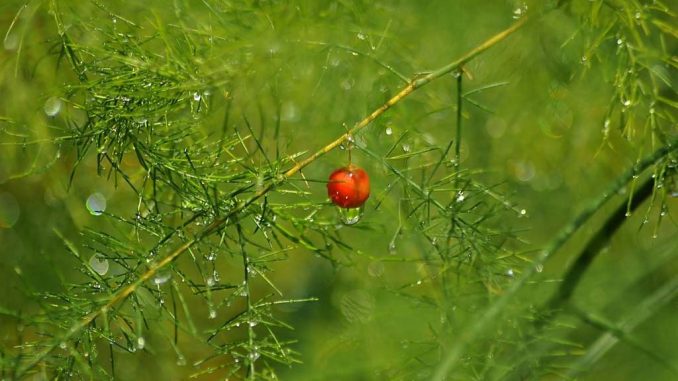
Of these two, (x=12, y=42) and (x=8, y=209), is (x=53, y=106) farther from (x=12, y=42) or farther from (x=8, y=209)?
(x=8, y=209)

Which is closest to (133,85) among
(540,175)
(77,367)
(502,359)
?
(77,367)

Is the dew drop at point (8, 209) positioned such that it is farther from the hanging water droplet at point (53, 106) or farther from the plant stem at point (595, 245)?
the plant stem at point (595, 245)

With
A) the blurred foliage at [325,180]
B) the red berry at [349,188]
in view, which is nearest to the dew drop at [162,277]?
the blurred foliage at [325,180]

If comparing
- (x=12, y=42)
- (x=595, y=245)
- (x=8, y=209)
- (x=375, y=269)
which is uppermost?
(x=12, y=42)

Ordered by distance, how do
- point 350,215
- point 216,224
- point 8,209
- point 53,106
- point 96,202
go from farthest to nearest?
point 8,209
point 96,202
point 53,106
point 350,215
point 216,224

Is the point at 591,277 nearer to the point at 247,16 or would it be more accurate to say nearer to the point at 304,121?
the point at 304,121

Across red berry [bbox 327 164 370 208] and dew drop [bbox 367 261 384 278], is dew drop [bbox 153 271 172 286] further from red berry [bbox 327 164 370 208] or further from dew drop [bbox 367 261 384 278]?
dew drop [bbox 367 261 384 278]

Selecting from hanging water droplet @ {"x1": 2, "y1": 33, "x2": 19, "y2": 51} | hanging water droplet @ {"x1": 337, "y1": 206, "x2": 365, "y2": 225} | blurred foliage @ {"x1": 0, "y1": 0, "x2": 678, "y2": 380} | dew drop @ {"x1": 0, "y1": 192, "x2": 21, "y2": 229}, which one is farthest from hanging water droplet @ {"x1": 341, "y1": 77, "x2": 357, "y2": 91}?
dew drop @ {"x1": 0, "y1": 192, "x2": 21, "y2": 229}

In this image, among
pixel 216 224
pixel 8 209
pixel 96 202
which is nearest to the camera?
pixel 216 224

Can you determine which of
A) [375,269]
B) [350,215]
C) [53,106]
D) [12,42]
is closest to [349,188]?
[350,215]

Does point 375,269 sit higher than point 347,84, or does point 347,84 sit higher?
point 347,84
